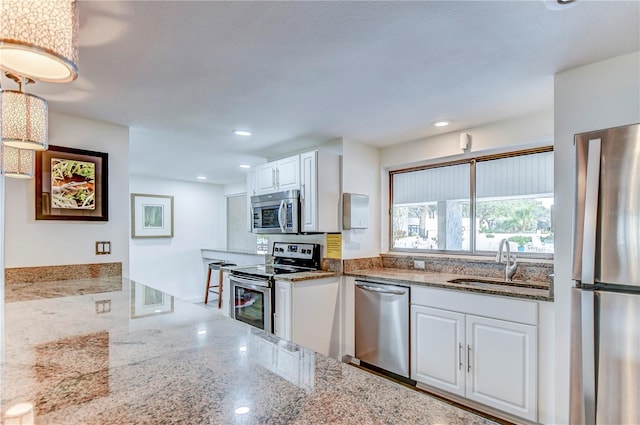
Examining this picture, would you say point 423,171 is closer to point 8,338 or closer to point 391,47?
point 391,47

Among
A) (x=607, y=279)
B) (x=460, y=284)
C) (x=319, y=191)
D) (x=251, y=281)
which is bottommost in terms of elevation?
(x=251, y=281)

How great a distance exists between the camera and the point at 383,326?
3025mm

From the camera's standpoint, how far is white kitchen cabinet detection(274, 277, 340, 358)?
300 cm

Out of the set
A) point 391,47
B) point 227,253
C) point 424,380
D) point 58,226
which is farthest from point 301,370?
point 227,253

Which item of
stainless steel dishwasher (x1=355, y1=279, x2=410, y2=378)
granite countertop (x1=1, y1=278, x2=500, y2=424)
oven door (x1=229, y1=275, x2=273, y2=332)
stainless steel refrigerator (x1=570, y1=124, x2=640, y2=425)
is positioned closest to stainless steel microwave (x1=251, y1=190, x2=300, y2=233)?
oven door (x1=229, y1=275, x2=273, y2=332)

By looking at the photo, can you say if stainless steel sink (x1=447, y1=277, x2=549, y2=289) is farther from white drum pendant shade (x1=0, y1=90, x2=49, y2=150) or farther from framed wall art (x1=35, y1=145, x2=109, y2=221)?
framed wall art (x1=35, y1=145, x2=109, y2=221)

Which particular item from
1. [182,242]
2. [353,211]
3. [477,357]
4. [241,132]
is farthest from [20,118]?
[182,242]

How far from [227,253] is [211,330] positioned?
15.7ft

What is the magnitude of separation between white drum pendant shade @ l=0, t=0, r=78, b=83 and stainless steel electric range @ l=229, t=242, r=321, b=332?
2385 millimetres

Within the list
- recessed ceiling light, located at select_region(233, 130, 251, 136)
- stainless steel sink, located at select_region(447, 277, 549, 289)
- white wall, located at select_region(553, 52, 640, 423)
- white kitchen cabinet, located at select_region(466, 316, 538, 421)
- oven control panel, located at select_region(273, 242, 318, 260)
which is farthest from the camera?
oven control panel, located at select_region(273, 242, 318, 260)

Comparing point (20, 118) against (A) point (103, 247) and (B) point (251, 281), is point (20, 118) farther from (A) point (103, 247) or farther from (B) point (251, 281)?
(B) point (251, 281)

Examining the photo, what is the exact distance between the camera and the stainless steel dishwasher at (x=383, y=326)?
2.88 metres

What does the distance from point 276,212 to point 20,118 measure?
2312mm

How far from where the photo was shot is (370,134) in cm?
323
